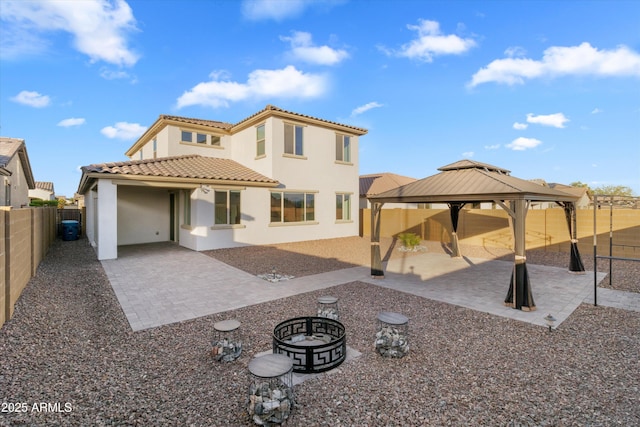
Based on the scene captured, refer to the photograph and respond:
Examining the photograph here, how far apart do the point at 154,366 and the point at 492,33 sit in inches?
628

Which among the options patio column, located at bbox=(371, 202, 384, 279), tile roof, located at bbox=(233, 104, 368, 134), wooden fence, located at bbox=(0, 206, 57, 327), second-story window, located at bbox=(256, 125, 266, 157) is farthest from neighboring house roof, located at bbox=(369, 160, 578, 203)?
second-story window, located at bbox=(256, 125, 266, 157)

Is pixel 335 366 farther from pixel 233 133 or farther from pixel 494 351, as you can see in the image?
pixel 233 133

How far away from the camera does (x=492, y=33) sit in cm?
1259

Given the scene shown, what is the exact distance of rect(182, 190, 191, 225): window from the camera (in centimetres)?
1399

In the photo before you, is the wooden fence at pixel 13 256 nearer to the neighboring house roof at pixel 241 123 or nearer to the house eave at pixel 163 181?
the house eave at pixel 163 181

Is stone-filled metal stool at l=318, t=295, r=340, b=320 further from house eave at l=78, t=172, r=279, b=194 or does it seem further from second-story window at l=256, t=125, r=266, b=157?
second-story window at l=256, t=125, r=266, b=157

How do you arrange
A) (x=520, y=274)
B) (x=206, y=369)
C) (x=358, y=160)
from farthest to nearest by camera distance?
Result: (x=358, y=160), (x=520, y=274), (x=206, y=369)

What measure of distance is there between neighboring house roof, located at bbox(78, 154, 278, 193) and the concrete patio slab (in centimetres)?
319

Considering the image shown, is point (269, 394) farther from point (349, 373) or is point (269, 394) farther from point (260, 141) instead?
point (260, 141)

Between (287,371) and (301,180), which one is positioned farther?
(301,180)

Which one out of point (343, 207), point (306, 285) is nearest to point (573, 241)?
point (306, 285)

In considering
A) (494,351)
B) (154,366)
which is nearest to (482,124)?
(494,351)

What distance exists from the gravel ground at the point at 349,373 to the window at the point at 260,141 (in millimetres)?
11190

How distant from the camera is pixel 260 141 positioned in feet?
52.6
